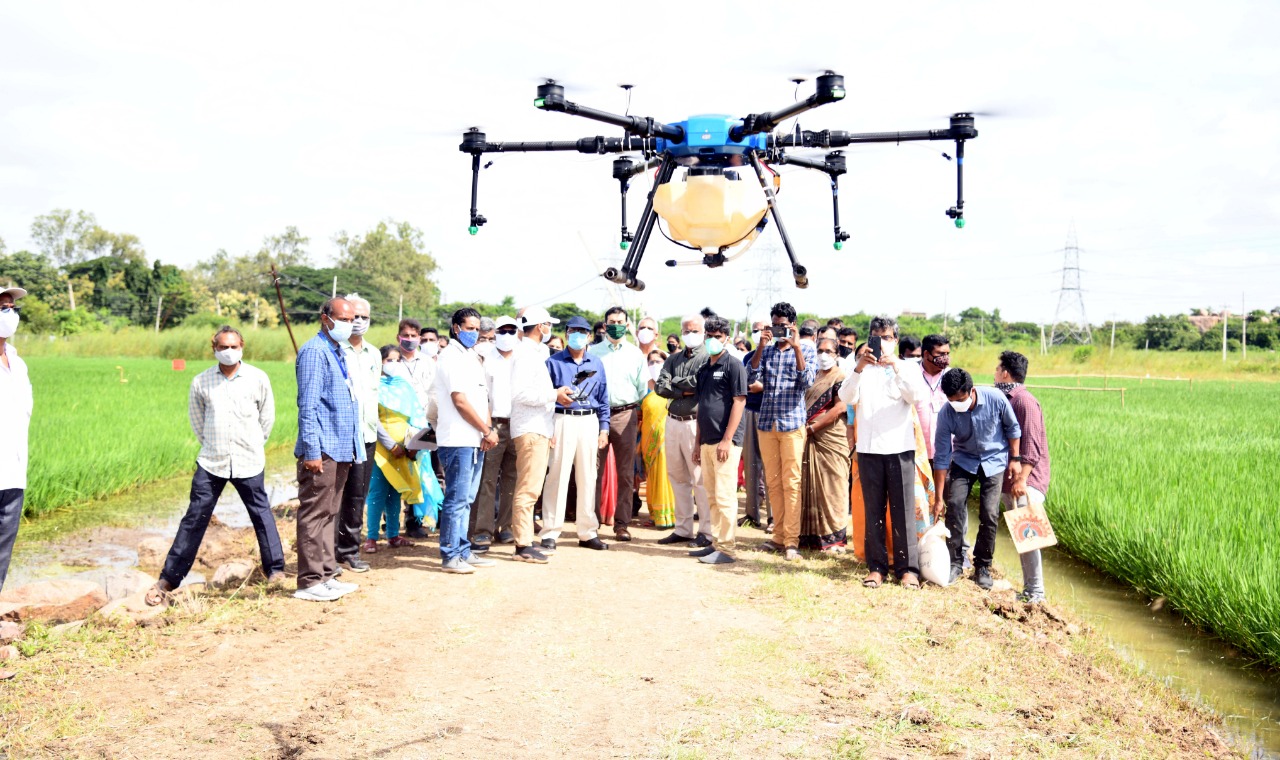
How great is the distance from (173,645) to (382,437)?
2328mm

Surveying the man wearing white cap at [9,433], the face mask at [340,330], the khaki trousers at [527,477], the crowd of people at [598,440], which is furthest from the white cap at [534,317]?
the man wearing white cap at [9,433]

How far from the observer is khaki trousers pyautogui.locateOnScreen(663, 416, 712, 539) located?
7445 millimetres

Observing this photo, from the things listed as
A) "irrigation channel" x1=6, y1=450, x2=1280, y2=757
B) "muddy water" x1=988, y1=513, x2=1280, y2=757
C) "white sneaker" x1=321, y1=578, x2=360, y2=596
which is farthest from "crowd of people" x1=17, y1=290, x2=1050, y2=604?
"irrigation channel" x1=6, y1=450, x2=1280, y2=757

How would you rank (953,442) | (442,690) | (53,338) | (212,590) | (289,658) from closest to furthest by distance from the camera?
(442,690) < (289,658) < (212,590) < (953,442) < (53,338)

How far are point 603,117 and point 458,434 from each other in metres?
2.49

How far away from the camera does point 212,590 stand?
5.98 m

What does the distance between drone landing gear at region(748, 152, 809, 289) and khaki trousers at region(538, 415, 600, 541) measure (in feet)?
8.13

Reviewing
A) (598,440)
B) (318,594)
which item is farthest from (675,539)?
(318,594)

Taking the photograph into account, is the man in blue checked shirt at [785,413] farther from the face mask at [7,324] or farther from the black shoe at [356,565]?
the face mask at [7,324]

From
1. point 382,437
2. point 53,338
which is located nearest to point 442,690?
point 382,437

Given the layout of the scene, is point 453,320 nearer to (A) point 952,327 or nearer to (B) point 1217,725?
(B) point 1217,725

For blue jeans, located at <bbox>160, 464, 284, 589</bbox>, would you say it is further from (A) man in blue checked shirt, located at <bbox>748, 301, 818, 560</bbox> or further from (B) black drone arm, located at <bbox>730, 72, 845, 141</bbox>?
(B) black drone arm, located at <bbox>730, 72, 845, 141</bbox>

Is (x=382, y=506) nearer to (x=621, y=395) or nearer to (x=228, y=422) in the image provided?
(x=228, y=422)

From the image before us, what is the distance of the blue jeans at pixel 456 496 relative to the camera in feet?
20.9
